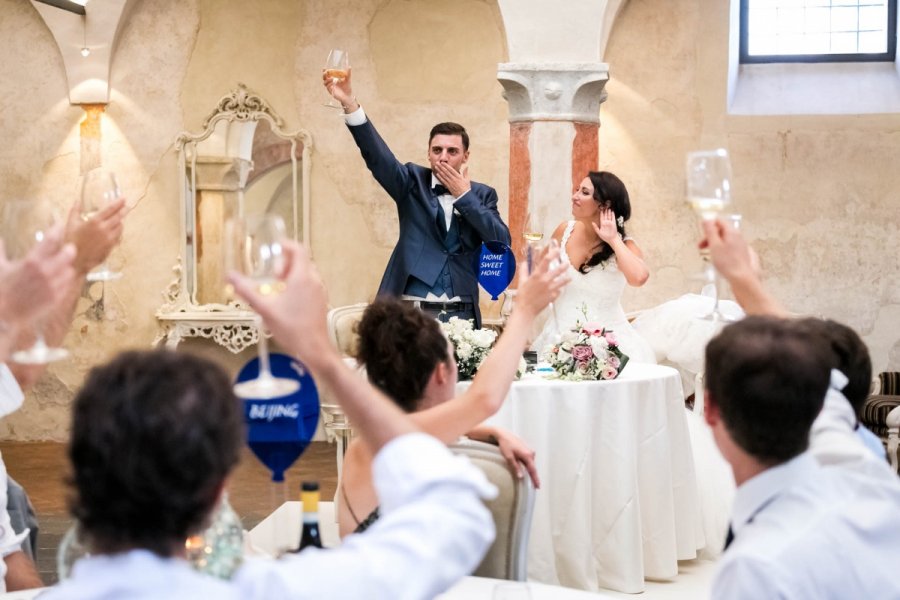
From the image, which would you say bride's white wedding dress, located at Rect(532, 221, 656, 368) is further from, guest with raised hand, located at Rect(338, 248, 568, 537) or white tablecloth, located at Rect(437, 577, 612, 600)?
white tablecloth, located at Rect(437, 577, 612, 600)

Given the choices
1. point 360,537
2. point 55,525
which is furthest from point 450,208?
point 360,537

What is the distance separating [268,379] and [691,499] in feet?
13.4

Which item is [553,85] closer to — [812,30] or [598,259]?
[598,259]

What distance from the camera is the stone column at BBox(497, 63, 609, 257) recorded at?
7.59 meters

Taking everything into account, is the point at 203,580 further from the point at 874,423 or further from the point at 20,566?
the point at 874,423

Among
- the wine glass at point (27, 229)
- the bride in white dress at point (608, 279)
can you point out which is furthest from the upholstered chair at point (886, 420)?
the wine glass at point (27, 229)

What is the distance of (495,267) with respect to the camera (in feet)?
17.5

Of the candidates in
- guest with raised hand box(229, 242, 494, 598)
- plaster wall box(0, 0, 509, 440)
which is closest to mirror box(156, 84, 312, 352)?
plaster wall box(0, 0, 509, 440)

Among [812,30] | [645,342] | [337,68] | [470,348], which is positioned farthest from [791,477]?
[812,30]

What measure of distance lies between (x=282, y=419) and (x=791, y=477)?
76cm

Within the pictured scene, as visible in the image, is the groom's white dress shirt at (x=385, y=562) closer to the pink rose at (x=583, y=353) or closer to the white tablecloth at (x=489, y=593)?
the white tablecloth at (x=489, y=593)

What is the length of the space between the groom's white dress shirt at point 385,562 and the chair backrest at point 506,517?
1.60 meters

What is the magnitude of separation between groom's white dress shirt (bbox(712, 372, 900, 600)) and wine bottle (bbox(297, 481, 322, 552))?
0.60 meters

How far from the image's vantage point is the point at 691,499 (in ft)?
18.3
